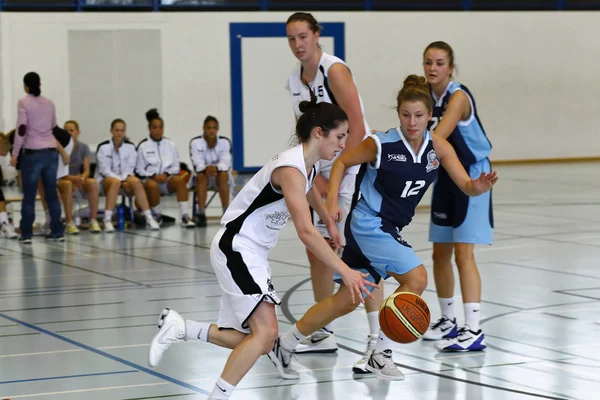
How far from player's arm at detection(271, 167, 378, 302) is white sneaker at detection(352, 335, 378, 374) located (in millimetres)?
923

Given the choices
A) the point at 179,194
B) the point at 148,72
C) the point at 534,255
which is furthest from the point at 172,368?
the point at 148,72

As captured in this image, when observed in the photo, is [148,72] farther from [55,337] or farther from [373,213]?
[373,213]

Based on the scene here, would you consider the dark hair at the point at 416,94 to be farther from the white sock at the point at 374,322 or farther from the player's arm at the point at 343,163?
the white sock at the point at 374,322

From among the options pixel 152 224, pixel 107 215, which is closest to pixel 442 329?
pixel 152 224

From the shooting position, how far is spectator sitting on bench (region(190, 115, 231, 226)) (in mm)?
11328

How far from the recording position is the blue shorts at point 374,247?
4.62 meters

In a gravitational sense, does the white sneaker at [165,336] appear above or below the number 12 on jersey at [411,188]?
below

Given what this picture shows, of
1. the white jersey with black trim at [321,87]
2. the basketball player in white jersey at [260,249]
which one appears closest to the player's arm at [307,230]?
the basketball player in white jersey at [260,249]

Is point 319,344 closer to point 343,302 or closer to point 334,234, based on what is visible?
point 343,302

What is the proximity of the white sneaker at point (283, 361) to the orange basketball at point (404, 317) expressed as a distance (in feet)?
1.74

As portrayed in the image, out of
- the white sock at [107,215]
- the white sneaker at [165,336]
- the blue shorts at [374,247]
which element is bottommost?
the white sock at [107,215]

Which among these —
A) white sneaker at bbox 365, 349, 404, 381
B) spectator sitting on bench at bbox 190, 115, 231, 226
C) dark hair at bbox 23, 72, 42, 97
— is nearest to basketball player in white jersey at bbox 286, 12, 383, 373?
white sneaker at bbox 365, 349, 404, 381

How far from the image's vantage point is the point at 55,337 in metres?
5.61

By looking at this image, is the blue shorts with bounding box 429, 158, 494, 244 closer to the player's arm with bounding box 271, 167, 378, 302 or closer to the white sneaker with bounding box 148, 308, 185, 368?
the player's arm with bounding box 271, 167, 378, 302
